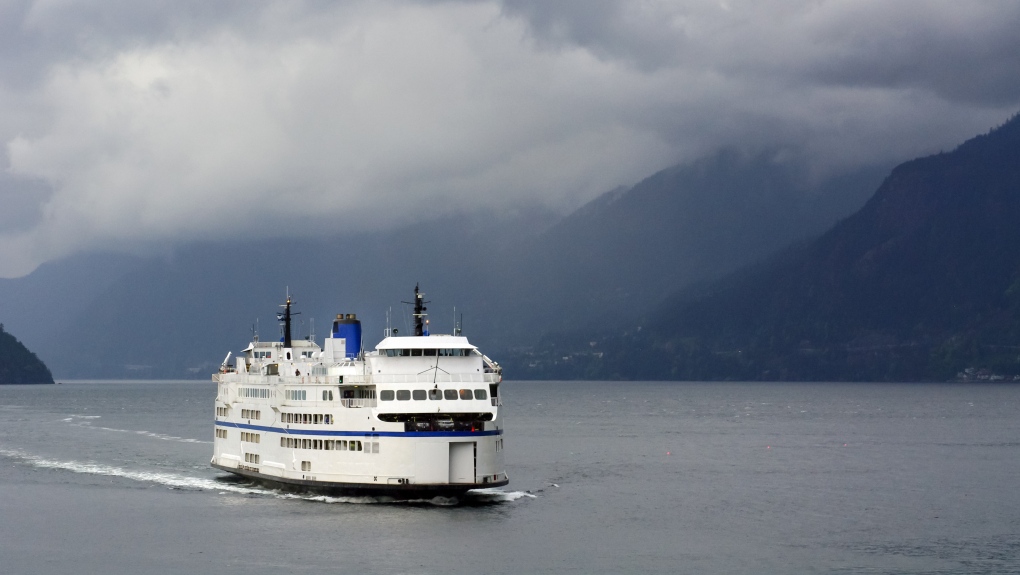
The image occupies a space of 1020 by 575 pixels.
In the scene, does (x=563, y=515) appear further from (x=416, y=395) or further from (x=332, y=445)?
(x=332, y=445)

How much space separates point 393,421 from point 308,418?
6751 millimetres

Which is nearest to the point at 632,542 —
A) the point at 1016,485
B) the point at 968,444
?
the point at 1016,485

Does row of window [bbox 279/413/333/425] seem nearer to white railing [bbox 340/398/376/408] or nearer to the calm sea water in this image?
white railing [bbox 340/398/376/408]

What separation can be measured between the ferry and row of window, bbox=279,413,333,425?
0.08m

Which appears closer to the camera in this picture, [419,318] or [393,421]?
[393,421]

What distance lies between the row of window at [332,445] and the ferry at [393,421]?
0.05 metres

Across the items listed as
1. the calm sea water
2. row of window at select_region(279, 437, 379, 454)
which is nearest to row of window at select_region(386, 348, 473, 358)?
row of window at select_region(279, 437, 379, 454)

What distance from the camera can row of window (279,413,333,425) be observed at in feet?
210

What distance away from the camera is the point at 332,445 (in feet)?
209

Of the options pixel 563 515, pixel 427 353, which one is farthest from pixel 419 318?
pixel 563 515

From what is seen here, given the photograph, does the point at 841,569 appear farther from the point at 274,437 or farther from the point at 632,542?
the point at 274,437

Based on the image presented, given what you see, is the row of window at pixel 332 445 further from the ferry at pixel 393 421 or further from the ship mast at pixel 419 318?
the ship mast at pixel 419 318

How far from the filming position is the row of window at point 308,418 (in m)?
64.1

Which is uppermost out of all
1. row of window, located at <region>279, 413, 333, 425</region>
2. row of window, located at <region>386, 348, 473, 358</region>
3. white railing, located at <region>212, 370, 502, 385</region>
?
row of window, located at <region>386, 348, 473, 358</region>
